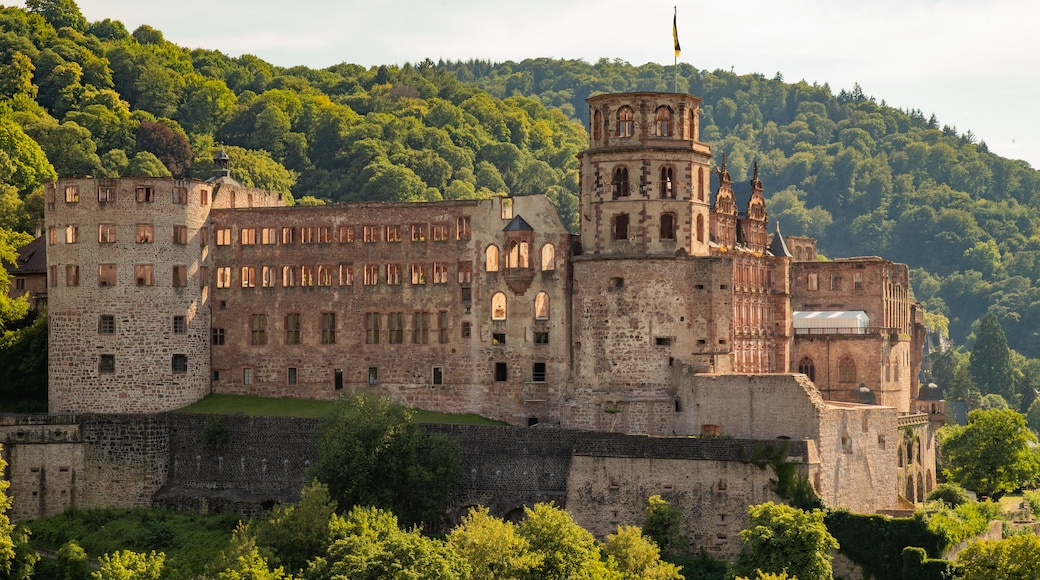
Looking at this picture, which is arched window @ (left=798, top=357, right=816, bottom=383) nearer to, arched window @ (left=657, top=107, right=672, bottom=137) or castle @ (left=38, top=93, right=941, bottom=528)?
castle @ (left=38, top=93, right=941, bottom=528)

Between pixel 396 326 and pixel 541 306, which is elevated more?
pixel 541 306

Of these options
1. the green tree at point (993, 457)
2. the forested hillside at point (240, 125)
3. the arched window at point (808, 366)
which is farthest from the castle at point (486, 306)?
the forested hillside at point (240, 125)

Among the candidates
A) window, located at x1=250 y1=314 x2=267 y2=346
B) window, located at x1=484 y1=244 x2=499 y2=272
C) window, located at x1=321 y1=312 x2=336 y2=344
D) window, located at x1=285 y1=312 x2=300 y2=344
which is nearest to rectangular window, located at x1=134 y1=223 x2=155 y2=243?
window, located at x1=250 y1=314 x2=267 y2=346

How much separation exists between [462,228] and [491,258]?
7.29 ft

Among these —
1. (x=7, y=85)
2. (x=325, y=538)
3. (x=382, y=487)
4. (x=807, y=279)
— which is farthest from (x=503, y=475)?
(x=7, y=85)

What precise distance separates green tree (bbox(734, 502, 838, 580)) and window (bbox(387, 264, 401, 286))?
1001 inches

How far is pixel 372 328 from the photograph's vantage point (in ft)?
311

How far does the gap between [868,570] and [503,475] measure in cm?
1765

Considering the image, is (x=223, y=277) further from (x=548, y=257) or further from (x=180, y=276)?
(x=548, y=257)

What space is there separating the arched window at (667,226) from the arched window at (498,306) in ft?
30.7

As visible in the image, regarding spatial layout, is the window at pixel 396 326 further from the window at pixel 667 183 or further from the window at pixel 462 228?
the window at pixel 667 183

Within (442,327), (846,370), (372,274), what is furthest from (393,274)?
(846,370)

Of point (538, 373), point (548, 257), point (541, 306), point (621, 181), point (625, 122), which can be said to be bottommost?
point (538, 373)

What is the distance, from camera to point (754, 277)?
326ft
